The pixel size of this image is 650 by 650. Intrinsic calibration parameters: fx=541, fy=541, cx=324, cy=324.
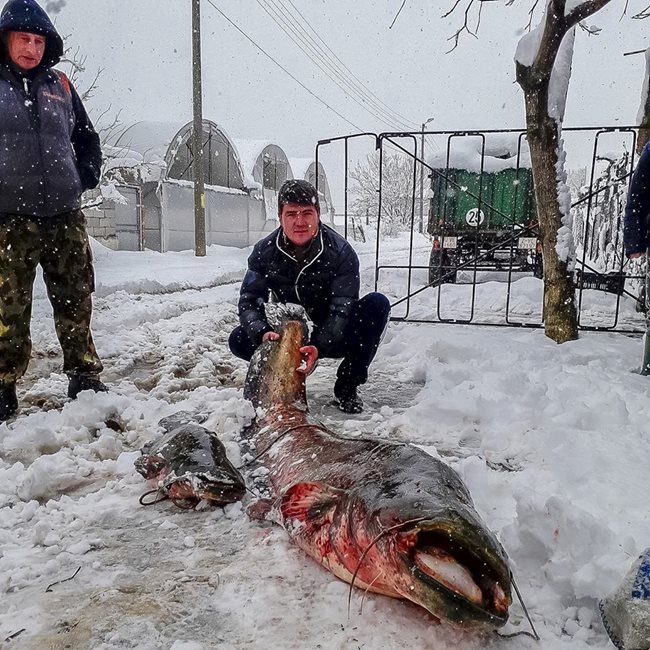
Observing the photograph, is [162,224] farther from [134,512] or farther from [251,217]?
[134,512]

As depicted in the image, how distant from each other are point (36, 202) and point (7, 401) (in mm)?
1134

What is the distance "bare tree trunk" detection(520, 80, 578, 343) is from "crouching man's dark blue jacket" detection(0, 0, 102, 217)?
3728mm

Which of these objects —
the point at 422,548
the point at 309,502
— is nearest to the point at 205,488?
the point at 309,502

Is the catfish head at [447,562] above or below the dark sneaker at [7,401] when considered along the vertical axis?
above

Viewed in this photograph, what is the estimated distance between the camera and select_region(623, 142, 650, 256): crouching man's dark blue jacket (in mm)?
3698

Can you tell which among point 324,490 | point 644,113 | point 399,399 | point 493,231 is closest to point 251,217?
point 493,231

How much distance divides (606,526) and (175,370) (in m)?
3.16

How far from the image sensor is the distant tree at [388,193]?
49513mm

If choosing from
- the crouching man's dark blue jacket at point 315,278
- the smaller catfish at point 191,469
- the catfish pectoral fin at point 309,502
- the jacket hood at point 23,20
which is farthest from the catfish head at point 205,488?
the jacket hood at point 23,20

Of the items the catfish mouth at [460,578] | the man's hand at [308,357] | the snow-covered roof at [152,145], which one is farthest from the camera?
the snow-covered roof at [152,145]

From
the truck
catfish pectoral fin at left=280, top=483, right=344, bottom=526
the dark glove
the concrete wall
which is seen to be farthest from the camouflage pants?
the concrete wall

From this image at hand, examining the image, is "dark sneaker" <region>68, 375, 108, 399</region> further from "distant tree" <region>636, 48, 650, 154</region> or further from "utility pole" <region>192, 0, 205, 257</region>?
"utility pole" <region>192, 0, 205, 257</region>

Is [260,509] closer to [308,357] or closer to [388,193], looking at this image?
[308,357]

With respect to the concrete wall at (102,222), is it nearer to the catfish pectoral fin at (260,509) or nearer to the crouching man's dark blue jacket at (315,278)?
the crouching man's dark blue jacket at (315,278)
